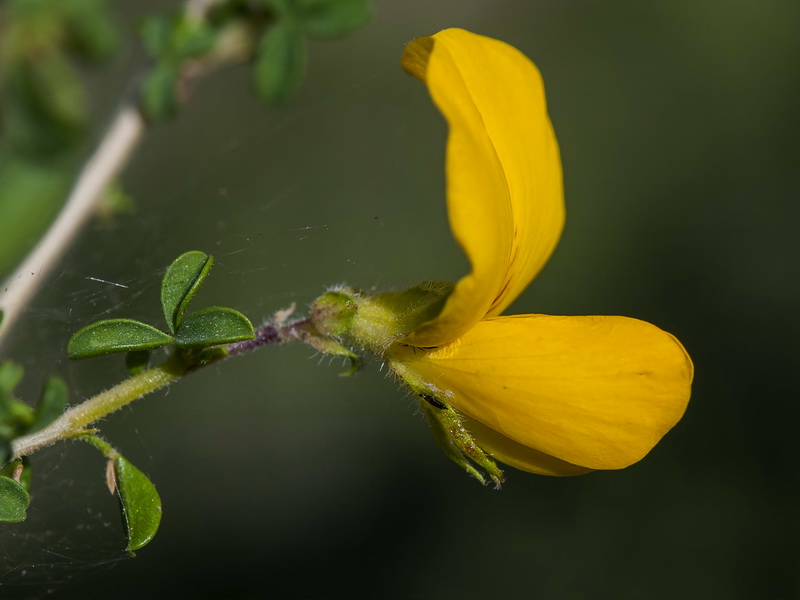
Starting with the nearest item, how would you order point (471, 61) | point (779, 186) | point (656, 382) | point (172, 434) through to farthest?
point (471, 61)
point (656, 382)
point (172, 434)
point (779, 186)

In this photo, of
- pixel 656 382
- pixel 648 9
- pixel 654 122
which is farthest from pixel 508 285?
pixel 648 9

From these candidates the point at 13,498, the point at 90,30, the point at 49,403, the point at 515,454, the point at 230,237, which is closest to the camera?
the point at 90,30

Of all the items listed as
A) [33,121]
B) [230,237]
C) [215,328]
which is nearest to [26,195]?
[33,121]

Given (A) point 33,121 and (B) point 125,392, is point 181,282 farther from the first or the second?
(A) point 33,121

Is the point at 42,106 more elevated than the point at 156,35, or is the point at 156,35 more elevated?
the point at 42,106

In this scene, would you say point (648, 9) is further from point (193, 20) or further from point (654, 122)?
point (193, 20)

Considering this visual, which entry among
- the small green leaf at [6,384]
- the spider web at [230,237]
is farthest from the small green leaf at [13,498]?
the spider web at [230,237]

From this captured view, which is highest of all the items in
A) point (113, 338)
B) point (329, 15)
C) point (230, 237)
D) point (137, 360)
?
point (329, 15)
